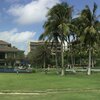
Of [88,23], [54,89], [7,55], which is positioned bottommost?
[54,89]

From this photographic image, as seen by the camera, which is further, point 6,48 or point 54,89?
point 6,48

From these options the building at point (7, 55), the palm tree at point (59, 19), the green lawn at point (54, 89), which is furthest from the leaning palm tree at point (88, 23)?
the building at point (7, 55)

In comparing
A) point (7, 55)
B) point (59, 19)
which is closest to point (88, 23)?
Result: point (59, 19)

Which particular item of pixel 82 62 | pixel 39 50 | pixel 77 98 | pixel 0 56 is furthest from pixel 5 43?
pixel 77 98

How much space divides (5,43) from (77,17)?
68802 mm

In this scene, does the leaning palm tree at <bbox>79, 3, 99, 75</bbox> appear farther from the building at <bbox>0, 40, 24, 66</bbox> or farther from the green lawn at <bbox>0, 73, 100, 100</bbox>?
the building at <bbox>0, 40, 24, 66</bbox>

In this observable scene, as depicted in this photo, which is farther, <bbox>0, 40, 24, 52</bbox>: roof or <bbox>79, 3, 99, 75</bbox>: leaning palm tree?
<bbox>0, 40, 24, 52</bbox>: roof

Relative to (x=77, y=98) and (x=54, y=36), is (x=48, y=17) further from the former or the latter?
(x=77, y=98)

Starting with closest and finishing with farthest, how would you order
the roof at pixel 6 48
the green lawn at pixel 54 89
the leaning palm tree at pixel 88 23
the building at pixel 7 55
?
the green lawn at pixel 54 89, the leaning palm tree at pixel 88 23, the building at pixel 7 55, the roof at pixel 6 48

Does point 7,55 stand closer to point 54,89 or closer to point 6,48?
point 6,48

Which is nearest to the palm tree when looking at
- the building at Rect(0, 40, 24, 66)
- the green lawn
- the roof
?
the green lawn

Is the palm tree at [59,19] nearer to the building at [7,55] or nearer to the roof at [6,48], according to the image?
the building at [7,55]

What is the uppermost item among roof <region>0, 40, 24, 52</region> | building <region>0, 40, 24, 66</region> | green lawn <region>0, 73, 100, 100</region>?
roof <region>0, 40, 24, 52</region>

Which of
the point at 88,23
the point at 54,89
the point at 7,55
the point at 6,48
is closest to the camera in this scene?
the point at 54,89
